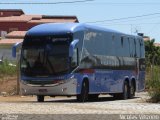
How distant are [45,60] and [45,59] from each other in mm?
49

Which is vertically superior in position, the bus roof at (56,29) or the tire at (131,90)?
the bus roof at (56,29)

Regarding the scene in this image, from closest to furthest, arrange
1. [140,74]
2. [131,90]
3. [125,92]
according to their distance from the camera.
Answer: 1. [125,92]
2. [131,90]
3. [140,74]

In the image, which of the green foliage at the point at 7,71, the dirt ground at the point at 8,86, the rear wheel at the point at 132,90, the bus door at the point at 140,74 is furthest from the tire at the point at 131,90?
the green foliage at the point at 7,71

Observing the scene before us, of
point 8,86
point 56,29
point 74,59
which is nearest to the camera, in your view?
point 74,59

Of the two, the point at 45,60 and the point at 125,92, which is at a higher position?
the point at 45,60

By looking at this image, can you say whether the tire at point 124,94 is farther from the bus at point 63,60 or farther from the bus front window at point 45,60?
the bus front window at point 45,60

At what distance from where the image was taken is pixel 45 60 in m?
Answer: 25.6

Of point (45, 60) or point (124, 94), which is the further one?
point (124, 94)

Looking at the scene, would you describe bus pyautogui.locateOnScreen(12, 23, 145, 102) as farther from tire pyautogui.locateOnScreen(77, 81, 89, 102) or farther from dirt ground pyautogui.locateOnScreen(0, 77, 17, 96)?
dirt ground pyautogui.locateOnScreen(0, 77, 17, 96)

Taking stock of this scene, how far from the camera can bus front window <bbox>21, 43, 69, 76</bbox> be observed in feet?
83.3

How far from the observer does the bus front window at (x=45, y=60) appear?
25375mm

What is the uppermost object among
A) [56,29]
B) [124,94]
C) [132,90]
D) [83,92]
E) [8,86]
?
[56,29]

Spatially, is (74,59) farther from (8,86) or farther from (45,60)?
(8,86)

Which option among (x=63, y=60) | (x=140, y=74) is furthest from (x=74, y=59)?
(x=140, y=74)
